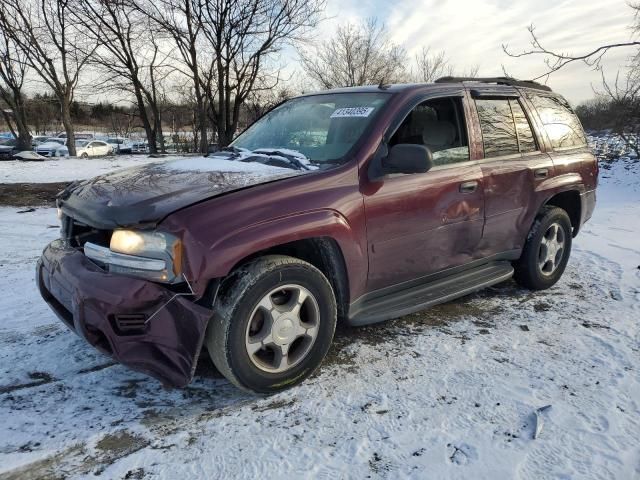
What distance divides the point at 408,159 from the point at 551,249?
2306 millimetres

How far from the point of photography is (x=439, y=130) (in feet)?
11.8

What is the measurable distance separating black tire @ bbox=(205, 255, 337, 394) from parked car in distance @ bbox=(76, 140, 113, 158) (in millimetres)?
33439

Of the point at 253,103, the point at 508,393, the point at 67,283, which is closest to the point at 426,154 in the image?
the point at 508,393

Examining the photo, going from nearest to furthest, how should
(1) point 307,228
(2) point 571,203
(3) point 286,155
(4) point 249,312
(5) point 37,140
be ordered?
(4) point 249,312 → (1) point 307,228 → (3) point 286,155 → (2) point 571,203 → (5) point 37,140

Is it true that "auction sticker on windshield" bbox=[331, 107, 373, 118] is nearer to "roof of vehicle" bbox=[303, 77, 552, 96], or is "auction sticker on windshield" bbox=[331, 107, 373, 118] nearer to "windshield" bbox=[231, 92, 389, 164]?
"windshield" bbox=[231, 92, 389, 164]

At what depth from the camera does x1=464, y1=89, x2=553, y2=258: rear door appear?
3.78 metres

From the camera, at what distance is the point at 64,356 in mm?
3123

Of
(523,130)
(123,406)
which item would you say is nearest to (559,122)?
(523,130)

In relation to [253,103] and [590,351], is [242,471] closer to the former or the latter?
[590,351]

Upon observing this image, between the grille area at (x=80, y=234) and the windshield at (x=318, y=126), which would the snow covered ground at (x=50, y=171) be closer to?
the windshield at (x=318, y=126)

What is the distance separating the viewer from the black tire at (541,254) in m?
4.28

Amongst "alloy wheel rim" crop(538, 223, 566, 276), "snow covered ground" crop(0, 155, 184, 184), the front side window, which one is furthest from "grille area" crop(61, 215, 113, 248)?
"snow covered ground" crop(0, 155, 184, 184)

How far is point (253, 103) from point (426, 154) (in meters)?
27.1

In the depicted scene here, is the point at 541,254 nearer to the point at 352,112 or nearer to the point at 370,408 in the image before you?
the point at 352,112
